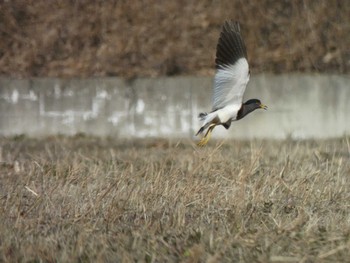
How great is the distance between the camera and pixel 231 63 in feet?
31.0

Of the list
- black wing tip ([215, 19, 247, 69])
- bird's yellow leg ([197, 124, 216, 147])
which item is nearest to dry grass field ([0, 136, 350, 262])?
bird's yellow leg ([197, 124, 216, 147])

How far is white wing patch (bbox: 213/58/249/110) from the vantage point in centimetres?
942

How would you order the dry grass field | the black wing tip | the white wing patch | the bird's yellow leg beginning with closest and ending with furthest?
the dry grass field → the black wing tip → the white wing patch → the bird's yellow leg

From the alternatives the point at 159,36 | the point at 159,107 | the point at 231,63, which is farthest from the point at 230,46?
the point at 159,36

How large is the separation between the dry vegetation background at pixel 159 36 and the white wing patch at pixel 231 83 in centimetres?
416

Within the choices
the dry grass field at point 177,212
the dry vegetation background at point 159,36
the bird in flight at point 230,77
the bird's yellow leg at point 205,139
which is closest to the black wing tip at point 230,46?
the bird in flight at point 230,77

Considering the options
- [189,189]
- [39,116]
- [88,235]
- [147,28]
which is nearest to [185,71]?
[147,28]

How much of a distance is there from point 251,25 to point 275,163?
580cm

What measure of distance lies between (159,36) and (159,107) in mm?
2058

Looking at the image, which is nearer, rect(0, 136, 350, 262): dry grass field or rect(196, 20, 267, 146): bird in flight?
rect(0, 136, 350, 262): dry grass field

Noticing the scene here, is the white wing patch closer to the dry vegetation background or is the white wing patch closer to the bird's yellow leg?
the bird's yellow leg

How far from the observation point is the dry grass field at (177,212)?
501 cm

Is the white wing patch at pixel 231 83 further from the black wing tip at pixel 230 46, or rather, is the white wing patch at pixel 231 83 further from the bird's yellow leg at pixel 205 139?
the bird's yellow leg at pixel 205 139

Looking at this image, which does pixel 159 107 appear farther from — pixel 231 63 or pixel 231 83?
pixel 231 63
